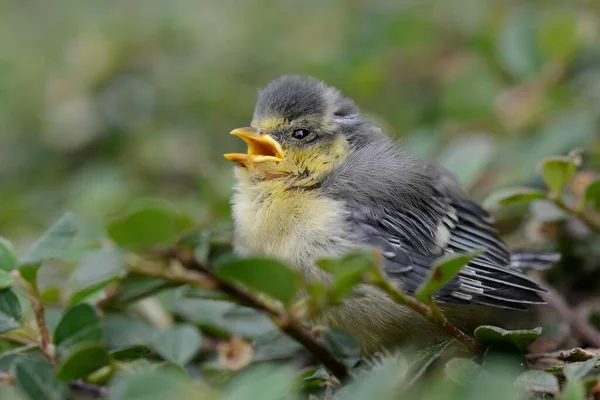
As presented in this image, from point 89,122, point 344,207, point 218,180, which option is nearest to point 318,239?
point 344,207

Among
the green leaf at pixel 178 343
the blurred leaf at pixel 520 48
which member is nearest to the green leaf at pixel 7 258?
the green leaf at pixel 178 343

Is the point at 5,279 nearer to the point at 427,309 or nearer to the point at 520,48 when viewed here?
the point at 427,309

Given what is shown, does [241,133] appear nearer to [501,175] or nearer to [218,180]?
[218,180]

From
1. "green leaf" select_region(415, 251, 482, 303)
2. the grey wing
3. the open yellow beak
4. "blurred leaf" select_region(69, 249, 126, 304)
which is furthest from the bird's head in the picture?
"green leaf" select_region(415, 251, 482, 303)

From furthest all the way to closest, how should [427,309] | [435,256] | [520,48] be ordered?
[520,48] < [435,256] < [427,309]

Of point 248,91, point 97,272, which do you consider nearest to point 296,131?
point 97,272

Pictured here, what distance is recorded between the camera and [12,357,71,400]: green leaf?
3.15 ft

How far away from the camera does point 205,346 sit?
4.72ft

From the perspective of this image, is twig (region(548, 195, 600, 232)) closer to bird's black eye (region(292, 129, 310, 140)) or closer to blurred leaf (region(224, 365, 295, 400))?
bird's black eye (region(292, 129, 310, 140))

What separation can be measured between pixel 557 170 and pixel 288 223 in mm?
486

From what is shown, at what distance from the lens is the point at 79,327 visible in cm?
104

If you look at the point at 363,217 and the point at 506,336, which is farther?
the point at 363,217

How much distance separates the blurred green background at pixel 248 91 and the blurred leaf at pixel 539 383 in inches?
32.3

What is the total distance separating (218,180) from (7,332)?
845 millimetres
